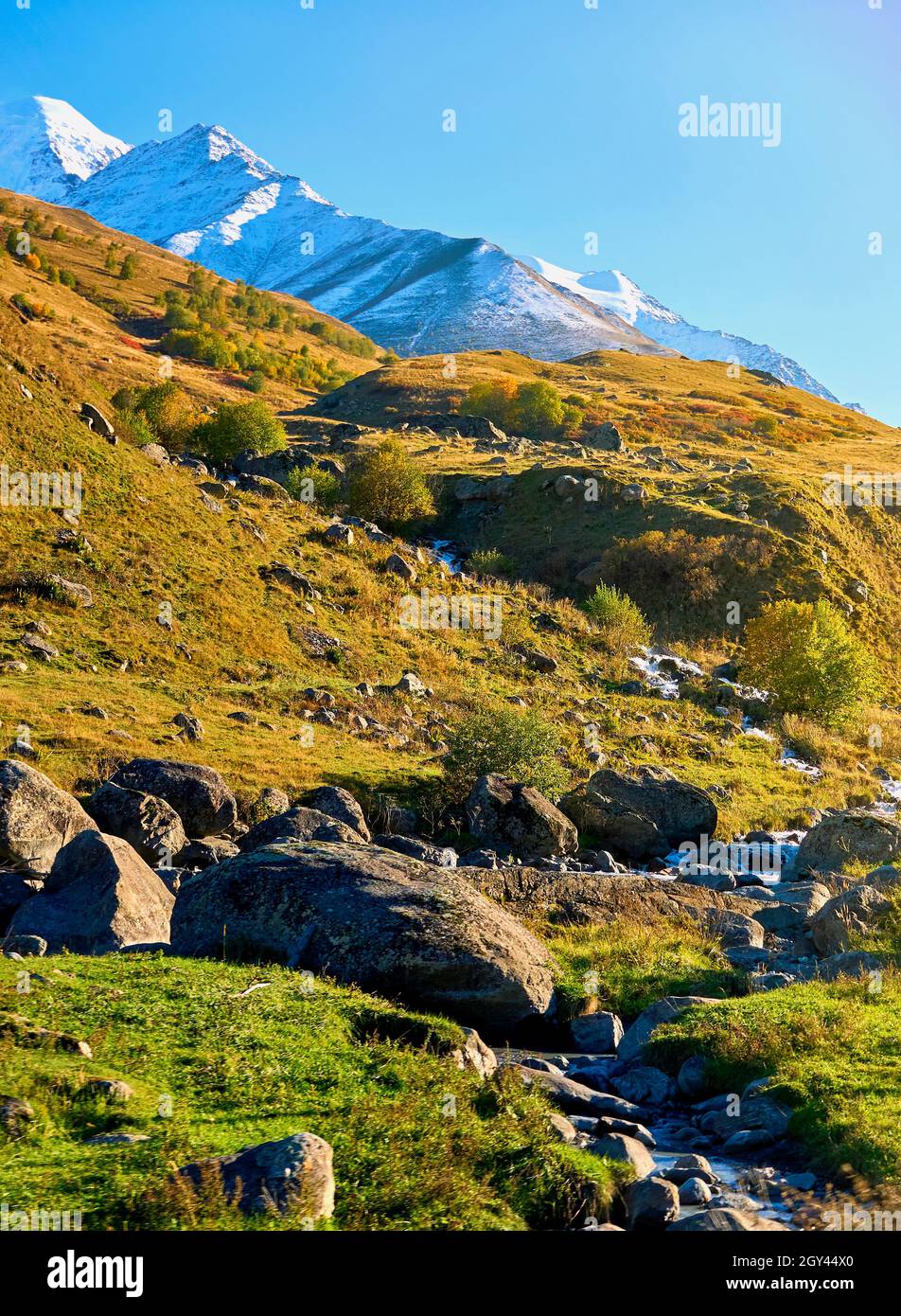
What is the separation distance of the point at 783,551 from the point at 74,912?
53903mm

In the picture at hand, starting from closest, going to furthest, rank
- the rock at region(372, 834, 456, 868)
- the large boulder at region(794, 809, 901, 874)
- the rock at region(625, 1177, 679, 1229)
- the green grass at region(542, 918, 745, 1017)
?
the rock at region(625, 1177, 679, 1229) → the green grass at region(542, 918, 745, 1017) → the rock at region(372, 834, 456, 868) → the large boulder at region(794, 809, 901, 874)

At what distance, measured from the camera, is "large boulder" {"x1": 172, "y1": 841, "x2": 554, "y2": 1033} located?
12.7 metres

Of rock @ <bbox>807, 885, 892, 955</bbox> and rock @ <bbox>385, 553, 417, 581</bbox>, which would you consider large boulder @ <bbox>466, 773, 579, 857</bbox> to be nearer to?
rock @ <bbox>807, 885, 892, 955</bbox>

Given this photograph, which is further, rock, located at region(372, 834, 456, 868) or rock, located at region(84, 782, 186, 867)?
rock, located at region(372, 834, 456, 868)

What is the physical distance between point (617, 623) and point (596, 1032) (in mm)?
35092

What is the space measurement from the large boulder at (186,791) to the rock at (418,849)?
Result: 3.35m

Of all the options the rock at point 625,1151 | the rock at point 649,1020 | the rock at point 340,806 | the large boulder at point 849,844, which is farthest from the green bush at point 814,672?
the rock at point 625,1151

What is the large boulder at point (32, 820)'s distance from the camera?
1579 centimetres

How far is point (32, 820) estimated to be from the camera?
16.1 metres

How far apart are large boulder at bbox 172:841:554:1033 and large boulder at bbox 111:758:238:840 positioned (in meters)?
5.94

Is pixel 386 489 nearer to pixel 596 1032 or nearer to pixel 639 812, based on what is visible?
pixel 639 812

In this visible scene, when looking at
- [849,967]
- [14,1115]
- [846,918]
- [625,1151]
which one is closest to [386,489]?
[846,918]

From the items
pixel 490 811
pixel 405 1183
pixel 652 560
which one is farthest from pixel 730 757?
pixel 405 1183

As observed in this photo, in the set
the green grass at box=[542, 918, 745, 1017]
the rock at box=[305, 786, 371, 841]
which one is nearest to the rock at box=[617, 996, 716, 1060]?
the green grass at box=[542, 918, 745, 1017]
